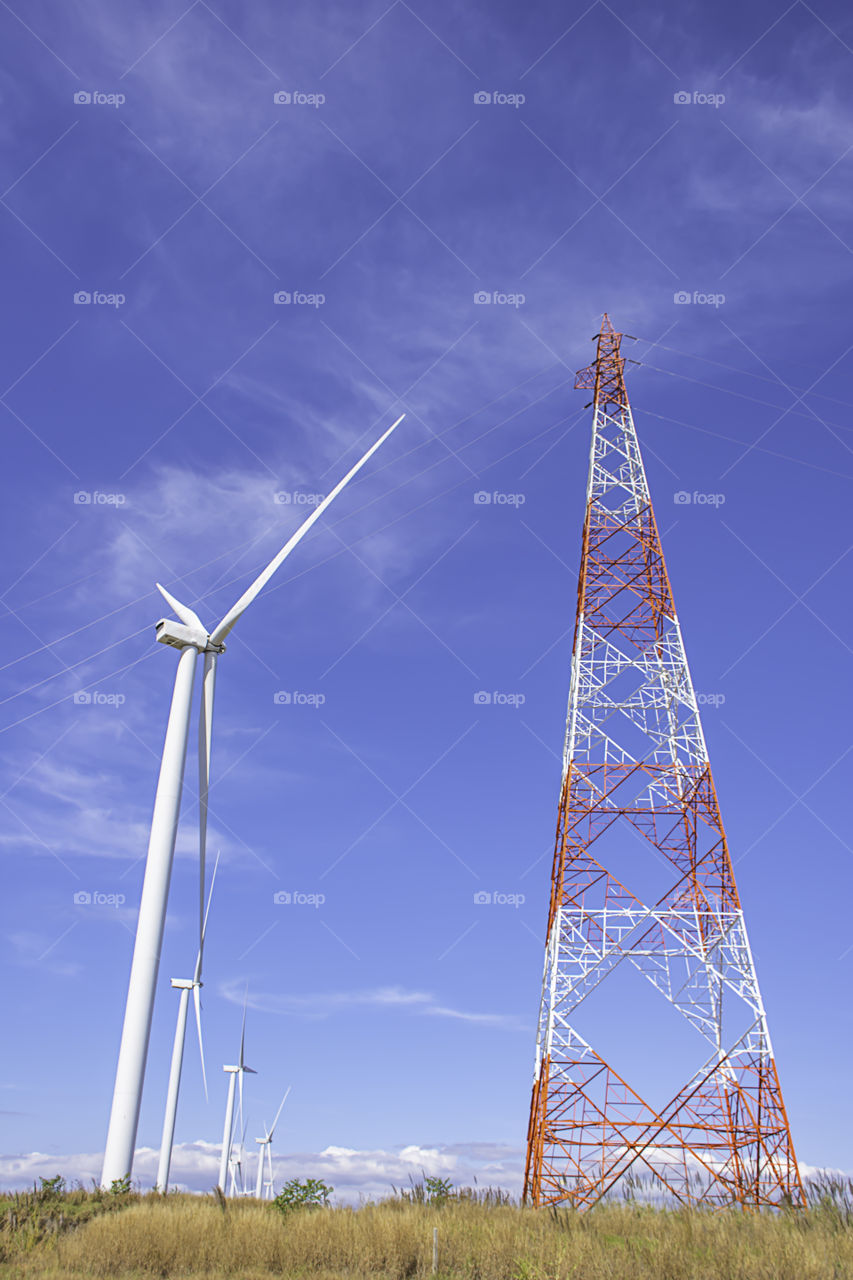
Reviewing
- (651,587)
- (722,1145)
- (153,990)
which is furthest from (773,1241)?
(651,587)

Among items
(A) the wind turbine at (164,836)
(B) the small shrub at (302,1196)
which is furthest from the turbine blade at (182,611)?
(B) the small shrub at (302,1196)

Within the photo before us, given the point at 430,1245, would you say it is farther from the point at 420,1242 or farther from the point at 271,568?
the point at 271,568

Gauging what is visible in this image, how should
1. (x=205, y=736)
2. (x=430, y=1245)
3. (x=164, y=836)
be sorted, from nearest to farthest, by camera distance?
(x=430, y=1245), (x=164, y=836), (x=205, y=736)

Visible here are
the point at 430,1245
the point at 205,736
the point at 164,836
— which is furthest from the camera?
the point at 205,736

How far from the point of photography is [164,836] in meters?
26.6

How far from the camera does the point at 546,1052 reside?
36688 millimetres

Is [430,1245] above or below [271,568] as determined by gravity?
below

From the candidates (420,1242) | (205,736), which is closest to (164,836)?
(205,736)

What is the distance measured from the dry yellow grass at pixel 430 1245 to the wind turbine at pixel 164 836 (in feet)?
7.66

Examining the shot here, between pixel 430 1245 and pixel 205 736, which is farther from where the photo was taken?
pixel 205 736

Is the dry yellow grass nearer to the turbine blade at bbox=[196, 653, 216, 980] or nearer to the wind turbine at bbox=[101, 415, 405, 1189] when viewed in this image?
the wind turbine at bbox=[101, 415, 405, 1189]

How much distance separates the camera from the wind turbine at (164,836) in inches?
938

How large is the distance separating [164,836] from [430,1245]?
41.7 ft

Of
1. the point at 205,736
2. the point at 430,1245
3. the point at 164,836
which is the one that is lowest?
the point at 430,1245
